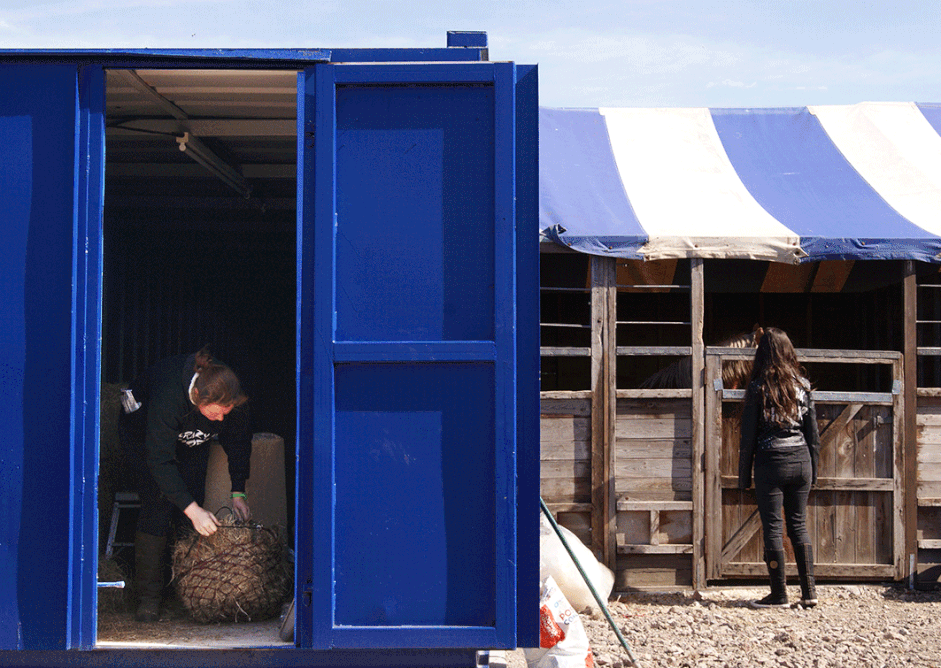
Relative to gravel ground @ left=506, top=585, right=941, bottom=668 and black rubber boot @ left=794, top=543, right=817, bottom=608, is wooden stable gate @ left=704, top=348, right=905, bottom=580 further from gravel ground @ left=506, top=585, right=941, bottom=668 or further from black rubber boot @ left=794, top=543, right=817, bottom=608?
black rubber boot @ left=794, top=543, right=817, bottom=608

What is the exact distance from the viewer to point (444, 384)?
3049 millimetres

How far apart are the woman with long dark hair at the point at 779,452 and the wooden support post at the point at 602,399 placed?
1.01 m

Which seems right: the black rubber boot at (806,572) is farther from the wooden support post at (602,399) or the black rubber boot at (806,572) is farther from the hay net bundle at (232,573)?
the hay net bundle at (232,573)

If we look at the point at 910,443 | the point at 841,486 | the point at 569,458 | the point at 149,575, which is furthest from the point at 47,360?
the point at 910,443

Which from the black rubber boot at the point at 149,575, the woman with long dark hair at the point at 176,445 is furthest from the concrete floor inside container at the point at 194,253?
the woman with long dark hair at the point at 176,445

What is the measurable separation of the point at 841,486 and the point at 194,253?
5.86 m

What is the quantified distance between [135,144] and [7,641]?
3.38 metres

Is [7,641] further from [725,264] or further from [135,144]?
[725,264]

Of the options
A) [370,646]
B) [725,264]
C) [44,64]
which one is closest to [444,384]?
[370,646]

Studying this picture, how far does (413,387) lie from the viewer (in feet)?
10.0

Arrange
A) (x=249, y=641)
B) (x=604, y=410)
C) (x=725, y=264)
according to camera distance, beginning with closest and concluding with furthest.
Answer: (x=249, y=641), (x=604, y=410), (x=725, y=264)

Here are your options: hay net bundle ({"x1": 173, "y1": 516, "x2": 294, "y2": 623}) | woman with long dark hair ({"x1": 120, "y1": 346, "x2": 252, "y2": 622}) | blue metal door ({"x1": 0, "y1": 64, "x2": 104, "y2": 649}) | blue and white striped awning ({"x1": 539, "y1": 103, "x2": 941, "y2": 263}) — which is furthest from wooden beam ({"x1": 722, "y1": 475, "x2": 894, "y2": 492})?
blue metal door ({"x1": 0, "y1": 64, "x2": 104, "y2": 649})

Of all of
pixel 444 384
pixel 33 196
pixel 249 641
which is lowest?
pixel 249 641

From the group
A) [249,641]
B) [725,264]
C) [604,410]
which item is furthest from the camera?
[725,264]
